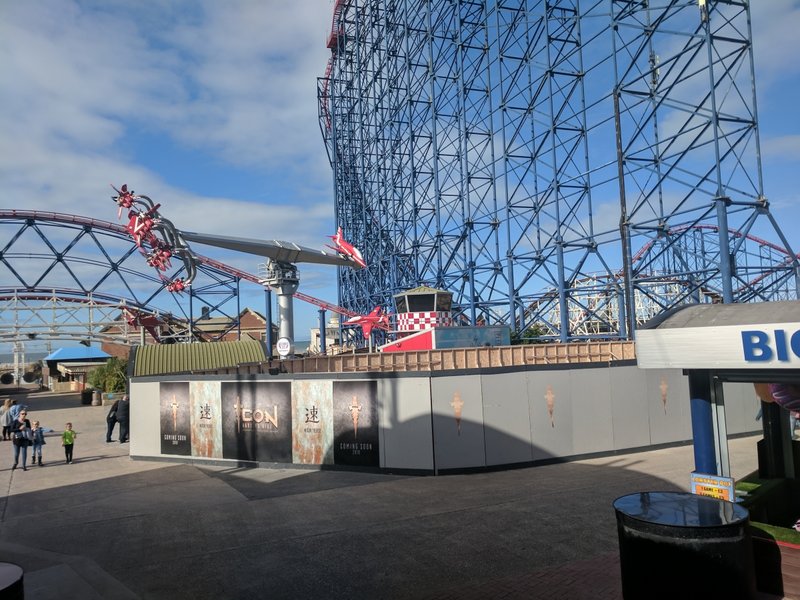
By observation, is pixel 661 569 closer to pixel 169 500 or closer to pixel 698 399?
pixel 698 399

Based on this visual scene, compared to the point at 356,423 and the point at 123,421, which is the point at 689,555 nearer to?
the point at 356,423

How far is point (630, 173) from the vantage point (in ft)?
72.3

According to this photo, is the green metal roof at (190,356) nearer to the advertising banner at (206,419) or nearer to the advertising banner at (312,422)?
the advertising banner at (206,419)

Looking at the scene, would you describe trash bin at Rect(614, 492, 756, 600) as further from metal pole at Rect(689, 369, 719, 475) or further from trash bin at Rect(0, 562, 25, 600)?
trash bin at Rect(0, 562, 25, 600)

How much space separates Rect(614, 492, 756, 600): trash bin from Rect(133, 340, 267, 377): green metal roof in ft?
Answer: 46.8

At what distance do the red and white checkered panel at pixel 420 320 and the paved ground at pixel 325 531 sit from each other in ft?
50.2

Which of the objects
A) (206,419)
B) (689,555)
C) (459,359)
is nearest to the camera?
(689,555)

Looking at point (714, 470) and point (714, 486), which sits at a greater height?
point (714, 470)

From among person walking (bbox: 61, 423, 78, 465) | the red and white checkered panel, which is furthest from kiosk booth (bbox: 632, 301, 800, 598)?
the red and white checkered panel

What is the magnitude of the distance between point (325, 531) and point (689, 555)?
5.51 meters

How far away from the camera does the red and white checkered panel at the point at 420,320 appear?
93.5ft

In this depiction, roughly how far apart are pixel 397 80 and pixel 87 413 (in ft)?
95.1

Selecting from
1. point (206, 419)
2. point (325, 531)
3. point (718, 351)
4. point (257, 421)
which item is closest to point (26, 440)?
point (206, 419)

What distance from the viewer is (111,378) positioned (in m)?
35.2
